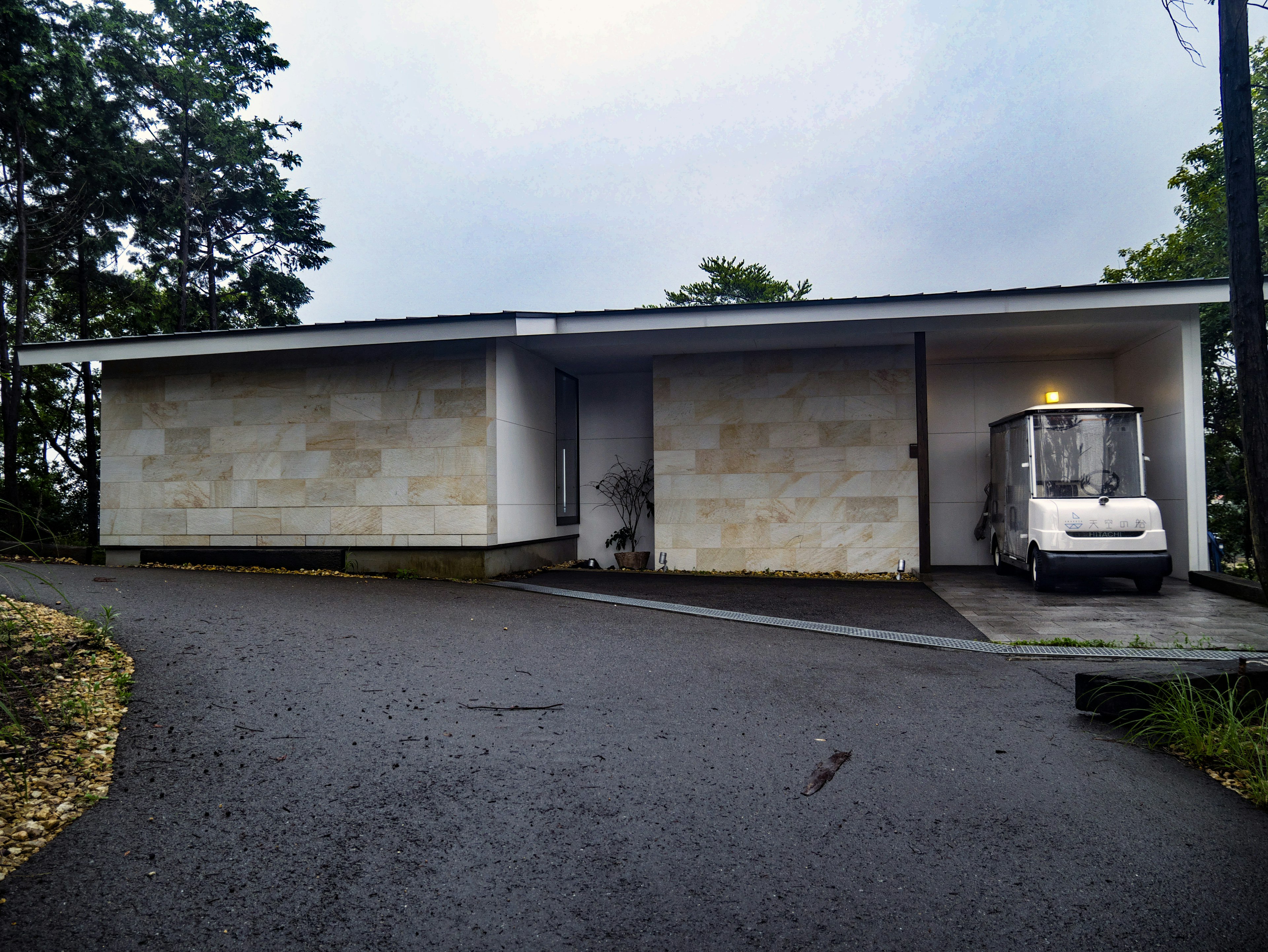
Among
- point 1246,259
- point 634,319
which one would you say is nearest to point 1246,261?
point 1246,259

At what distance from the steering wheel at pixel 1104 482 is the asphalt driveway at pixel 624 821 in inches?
198

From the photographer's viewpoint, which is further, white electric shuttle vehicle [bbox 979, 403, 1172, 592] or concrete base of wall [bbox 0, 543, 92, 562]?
concrete base of wall [bbox 0, 543, 92, 562]

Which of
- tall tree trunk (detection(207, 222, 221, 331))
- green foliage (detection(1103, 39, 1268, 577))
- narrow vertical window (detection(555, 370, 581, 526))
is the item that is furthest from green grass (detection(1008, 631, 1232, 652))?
tall tree trunk (detection(207, 222, 221, 331))

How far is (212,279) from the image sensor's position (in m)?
21.3

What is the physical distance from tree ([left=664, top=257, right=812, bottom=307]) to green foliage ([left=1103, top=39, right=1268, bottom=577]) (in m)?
17.5

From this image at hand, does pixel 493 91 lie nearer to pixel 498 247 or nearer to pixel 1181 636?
pixel 498 247

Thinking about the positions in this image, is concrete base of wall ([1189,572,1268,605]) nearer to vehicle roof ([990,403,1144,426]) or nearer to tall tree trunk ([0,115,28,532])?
vehicle roof ([990,403,1144,426])

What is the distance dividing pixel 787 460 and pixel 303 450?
686 centimetres

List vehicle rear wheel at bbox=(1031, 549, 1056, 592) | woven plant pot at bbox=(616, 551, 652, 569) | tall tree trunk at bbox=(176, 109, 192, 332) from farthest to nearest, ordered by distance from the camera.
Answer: tall tree trunk at bbox=(176, 109, 192, 332), woven plant pot at bbox=(616, 551, 652, 569), vehicle rear wheel at bbox=(1031, 549, 1056, 592)

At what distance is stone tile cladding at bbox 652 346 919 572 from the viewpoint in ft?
37.4

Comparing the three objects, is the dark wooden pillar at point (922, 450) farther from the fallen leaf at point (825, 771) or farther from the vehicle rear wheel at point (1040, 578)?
the fallen leaf at point (825, 771)

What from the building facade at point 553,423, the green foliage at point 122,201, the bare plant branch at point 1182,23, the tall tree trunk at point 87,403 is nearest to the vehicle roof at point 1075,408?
the building facade at point 553,423

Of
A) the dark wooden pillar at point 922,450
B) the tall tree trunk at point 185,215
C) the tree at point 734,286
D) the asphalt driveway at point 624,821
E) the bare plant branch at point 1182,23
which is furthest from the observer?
the tree at point 734,286

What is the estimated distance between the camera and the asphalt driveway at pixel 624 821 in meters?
2.35
